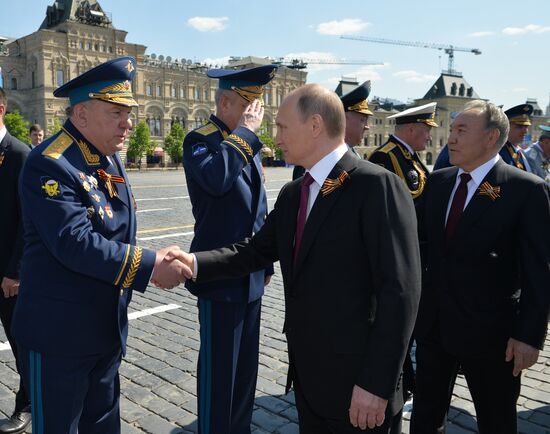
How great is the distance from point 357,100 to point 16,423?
12.6ft

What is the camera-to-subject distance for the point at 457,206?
9.89ft

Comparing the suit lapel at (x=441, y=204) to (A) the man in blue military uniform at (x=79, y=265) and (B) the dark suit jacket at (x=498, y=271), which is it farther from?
(A) the man in blue military uniform at (x=79, y=265)

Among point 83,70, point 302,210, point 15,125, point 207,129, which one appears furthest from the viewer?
point 83,70

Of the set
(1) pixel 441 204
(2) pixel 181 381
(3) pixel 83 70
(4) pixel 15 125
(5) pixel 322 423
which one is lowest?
(2) pixel 181 381

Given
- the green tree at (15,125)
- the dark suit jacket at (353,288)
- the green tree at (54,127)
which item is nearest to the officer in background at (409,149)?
the dark suit jacket at (353,288)

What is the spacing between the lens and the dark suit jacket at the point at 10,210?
3.51 m

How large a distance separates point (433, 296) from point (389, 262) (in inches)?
46.8

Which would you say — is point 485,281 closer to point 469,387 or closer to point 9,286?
point 469,387

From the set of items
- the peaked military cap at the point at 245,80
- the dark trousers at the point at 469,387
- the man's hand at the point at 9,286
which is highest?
the peaked military cap at the point at 245,80

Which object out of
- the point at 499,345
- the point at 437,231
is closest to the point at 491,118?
the point at 437,231

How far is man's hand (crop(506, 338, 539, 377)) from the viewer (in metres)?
2.67

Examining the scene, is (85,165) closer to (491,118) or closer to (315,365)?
(315,365)

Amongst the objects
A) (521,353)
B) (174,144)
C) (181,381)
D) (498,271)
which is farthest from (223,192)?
(174,144)

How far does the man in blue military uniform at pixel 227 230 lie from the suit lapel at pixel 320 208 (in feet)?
2.57
